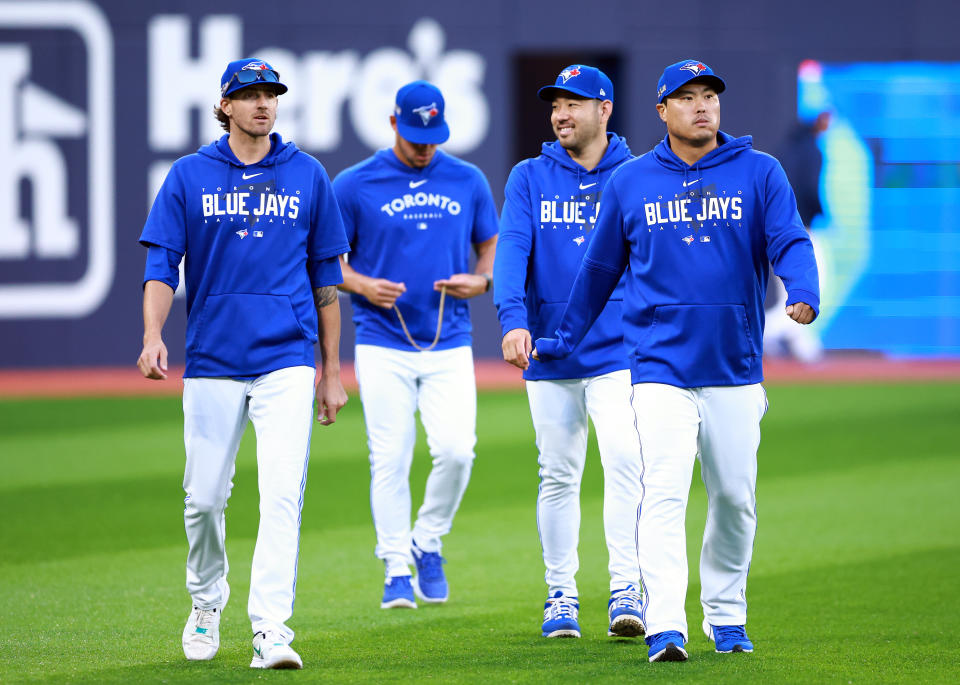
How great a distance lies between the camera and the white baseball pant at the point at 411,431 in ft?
22.9

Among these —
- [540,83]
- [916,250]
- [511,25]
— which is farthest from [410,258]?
[540,83]

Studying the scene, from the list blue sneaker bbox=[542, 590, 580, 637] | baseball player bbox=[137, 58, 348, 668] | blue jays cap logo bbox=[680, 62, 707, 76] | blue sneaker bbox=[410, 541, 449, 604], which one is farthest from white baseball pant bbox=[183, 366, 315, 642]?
blue jays cap logo bbox=[680, 62, 707, 76]

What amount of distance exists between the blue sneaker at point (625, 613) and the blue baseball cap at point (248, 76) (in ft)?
8.35

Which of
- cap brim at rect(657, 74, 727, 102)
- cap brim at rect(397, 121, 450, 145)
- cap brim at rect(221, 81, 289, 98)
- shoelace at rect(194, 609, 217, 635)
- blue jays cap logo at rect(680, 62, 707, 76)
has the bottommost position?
shoelace at rect(194, 609, 217, 635)

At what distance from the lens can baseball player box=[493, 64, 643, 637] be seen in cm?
614

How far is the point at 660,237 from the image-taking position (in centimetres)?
539

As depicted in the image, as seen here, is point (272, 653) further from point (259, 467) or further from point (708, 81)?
point (708, 81)

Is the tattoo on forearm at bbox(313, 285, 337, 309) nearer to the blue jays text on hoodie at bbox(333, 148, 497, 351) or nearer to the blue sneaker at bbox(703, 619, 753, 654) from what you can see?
the blue jays text on hoodie at bbox(333, 148, 497, 351)

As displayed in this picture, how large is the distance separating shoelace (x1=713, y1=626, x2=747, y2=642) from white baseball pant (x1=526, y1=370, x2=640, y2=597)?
2.28 ft

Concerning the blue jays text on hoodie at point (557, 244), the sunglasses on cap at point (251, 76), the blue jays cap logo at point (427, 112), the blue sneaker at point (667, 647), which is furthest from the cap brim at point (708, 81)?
the blue sneaker at point (667, 647)

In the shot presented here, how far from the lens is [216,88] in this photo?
18.2m

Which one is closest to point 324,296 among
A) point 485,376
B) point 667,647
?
point 667,647

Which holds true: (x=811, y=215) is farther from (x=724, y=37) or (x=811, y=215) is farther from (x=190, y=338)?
(x=190, y=338)

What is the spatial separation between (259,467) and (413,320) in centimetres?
197
